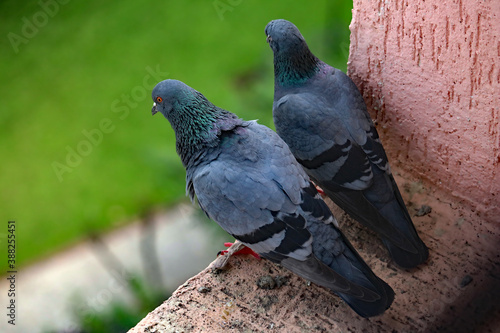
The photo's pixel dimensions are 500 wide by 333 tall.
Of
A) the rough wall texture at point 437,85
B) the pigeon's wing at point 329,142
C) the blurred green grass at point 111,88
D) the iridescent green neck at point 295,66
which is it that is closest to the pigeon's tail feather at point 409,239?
the pigeon's wing at point 329,142

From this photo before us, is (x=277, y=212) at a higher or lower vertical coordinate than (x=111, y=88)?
lower

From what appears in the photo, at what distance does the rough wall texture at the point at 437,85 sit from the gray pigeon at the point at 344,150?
209 millimetres

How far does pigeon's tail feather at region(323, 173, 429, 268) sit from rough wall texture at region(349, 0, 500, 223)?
35 centimetres

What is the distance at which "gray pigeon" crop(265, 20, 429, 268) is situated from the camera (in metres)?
2.93

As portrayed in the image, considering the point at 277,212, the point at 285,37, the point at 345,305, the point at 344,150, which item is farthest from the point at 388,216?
the point at 285,37

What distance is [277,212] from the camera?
266 cm

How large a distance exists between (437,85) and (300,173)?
0.84 m

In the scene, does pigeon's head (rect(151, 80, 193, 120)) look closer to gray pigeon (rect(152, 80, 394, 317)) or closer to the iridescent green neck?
gray pigeon (rect(152, 80, 394, 317))

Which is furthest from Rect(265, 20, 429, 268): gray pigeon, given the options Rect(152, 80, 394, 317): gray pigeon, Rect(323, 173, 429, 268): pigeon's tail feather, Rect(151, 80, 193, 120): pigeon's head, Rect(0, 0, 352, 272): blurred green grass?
Rect(0, 0, 352, 272): blurred green grass

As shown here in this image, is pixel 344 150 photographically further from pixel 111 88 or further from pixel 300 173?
pixel 111 88

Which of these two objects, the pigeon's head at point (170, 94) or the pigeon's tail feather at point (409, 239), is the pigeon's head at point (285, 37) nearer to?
the pigeon's head at point (170, 94)

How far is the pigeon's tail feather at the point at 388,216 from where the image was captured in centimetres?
288

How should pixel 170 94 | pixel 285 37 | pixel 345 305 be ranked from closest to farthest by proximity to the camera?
pixel 345 305 → pixel 170 94 → pixel 285 37

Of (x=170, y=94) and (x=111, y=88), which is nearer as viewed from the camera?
(x=170, y=94)
